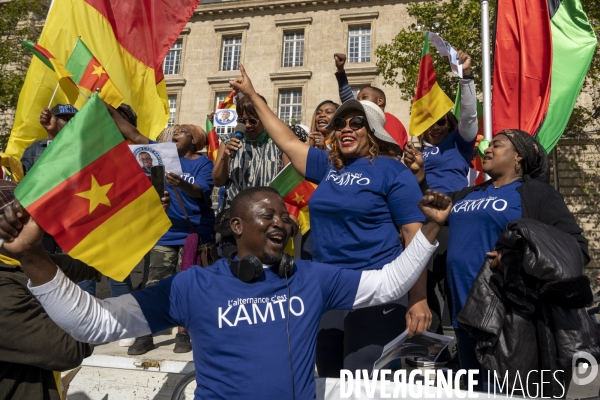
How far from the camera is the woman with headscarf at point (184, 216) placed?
13.9ft

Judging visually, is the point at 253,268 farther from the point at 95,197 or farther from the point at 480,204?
the point at 480,204

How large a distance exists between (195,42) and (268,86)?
5050 millimetres

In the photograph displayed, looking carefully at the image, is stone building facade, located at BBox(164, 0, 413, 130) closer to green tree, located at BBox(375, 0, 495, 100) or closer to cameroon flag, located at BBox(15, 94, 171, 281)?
green tree, located at BBox(375, 0, 495, 100)

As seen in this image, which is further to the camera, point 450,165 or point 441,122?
point 441,122

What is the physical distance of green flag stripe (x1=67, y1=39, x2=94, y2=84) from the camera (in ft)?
14.3

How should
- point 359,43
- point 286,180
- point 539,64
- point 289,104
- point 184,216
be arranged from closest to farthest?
1. point 286,180
2. point 184,216
3. point 539,64
4. point 359,43
5. point 289,104

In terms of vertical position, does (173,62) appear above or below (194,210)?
above

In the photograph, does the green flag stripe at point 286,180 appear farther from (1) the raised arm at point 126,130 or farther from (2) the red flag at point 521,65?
(2) the red flag at point 521,65

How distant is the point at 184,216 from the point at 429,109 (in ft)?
7.82

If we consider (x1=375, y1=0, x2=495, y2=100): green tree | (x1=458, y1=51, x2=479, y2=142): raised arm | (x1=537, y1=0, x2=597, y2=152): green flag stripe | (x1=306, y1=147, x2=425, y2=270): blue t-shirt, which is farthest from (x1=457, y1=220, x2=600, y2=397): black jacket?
(x1=375, y1=0, x2=495, y2=100): green tree

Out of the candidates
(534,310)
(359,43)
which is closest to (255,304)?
(534,310)

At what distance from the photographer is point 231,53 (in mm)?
27531

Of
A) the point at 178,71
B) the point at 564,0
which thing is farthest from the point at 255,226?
the point at 178,71

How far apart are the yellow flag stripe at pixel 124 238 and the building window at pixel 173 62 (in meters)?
27.3
